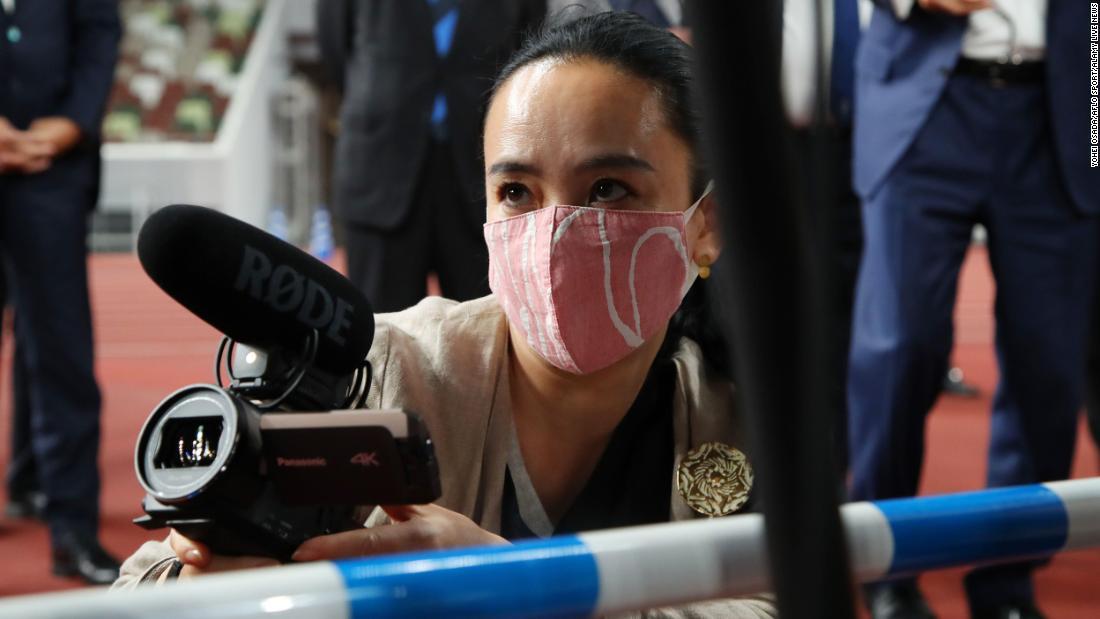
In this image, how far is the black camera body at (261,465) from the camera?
2.04 feet

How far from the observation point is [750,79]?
25 cm

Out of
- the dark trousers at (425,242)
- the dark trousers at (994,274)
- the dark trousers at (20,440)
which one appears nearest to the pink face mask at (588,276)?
the dark trousers at (994,274)

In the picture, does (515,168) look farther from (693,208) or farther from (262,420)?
(262,420)

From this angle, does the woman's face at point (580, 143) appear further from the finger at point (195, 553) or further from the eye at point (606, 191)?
the finger at point (195, 553)

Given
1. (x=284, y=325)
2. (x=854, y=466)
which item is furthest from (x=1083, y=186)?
(x=284, y=325)

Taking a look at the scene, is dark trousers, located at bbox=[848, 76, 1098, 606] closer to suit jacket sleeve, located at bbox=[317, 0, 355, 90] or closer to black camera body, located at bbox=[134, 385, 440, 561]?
suit jacket sleeve, located at bbox=[317, 0, 355, 90]

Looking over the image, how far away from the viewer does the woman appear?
1.09 meters

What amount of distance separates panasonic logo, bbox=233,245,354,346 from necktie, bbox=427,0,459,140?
172cm

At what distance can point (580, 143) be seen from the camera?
1.08 metres

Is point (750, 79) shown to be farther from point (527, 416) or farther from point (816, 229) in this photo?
point (527, 416)

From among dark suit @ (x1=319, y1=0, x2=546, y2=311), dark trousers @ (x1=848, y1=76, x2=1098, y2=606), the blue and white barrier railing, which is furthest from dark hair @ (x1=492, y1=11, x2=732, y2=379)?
dark suit @ (x1=319, y1=0, x2=546, y2=311)

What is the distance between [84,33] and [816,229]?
2356mm

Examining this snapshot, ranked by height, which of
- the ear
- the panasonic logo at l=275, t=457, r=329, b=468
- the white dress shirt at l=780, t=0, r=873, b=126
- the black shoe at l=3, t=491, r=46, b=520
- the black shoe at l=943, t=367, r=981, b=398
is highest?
the white dress shirt at l=780, t=0, r=873, b=126

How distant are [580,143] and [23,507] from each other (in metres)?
2.07
